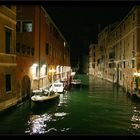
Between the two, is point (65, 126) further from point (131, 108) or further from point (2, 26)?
point (131, 108)

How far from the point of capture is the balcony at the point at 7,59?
17.9 meters

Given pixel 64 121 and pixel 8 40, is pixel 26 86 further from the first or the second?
pixel 64 121

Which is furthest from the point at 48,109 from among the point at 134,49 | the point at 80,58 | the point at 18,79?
the point at 80,58

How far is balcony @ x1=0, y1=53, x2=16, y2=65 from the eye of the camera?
58.6 feet

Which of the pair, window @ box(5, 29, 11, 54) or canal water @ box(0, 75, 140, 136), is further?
window @ box(5, 29, 11, 54)

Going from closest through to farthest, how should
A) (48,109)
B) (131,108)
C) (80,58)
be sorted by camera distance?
(48,109) < (131,108) < (80,58)

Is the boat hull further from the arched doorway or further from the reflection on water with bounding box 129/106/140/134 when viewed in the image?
the reflection on water with bounding box 129/106/140/134

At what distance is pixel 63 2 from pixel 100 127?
1430 cm

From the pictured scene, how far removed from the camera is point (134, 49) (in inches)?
1335

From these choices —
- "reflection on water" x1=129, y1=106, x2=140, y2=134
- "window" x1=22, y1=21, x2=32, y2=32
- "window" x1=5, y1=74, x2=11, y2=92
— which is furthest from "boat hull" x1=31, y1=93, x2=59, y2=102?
"window" x1=22, y1=21, x2=32, y2=32

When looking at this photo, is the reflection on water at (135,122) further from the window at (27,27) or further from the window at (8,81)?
the window at (27,27)

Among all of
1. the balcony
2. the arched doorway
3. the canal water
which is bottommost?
the canal water

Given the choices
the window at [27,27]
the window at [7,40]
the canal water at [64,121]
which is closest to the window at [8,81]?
the canal water at [64,121]

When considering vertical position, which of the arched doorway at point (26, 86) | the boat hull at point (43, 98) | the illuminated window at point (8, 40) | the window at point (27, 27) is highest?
the window at point (27, 27)
